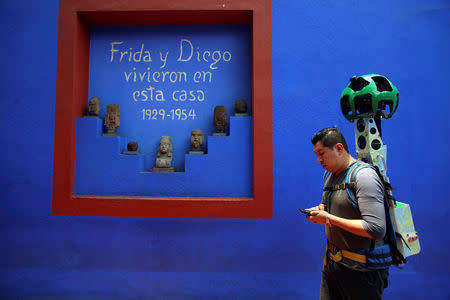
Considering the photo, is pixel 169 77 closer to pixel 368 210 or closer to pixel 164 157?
pixel 164 157

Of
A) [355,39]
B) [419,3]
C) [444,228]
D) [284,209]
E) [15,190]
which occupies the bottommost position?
[444,228]

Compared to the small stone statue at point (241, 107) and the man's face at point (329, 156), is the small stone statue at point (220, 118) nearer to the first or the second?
the small stone statue at point (241, 107)

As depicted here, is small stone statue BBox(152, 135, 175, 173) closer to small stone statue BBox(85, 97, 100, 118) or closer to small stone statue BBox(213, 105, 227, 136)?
small stone statue BBox(213, 105, 227, 136)

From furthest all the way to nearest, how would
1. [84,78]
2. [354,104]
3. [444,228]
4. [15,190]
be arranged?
[84,78] → [15,190] → [444,228] → [354,104]

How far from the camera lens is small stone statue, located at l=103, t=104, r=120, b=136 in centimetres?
328

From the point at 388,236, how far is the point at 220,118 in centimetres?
221

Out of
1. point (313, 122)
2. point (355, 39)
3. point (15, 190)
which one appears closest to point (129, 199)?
point (15, 190)

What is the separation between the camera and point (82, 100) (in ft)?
11.0

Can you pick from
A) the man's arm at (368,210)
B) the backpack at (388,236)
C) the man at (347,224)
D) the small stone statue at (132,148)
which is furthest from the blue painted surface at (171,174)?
the man's arm at (368,210)

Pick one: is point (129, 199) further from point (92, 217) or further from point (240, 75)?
point (240, 75)

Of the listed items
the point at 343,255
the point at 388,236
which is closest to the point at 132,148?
the point at 343,255

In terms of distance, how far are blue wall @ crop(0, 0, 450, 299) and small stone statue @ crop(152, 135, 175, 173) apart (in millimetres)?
622

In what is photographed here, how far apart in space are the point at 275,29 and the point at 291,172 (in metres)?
1.76

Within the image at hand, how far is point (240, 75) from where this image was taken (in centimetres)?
343
